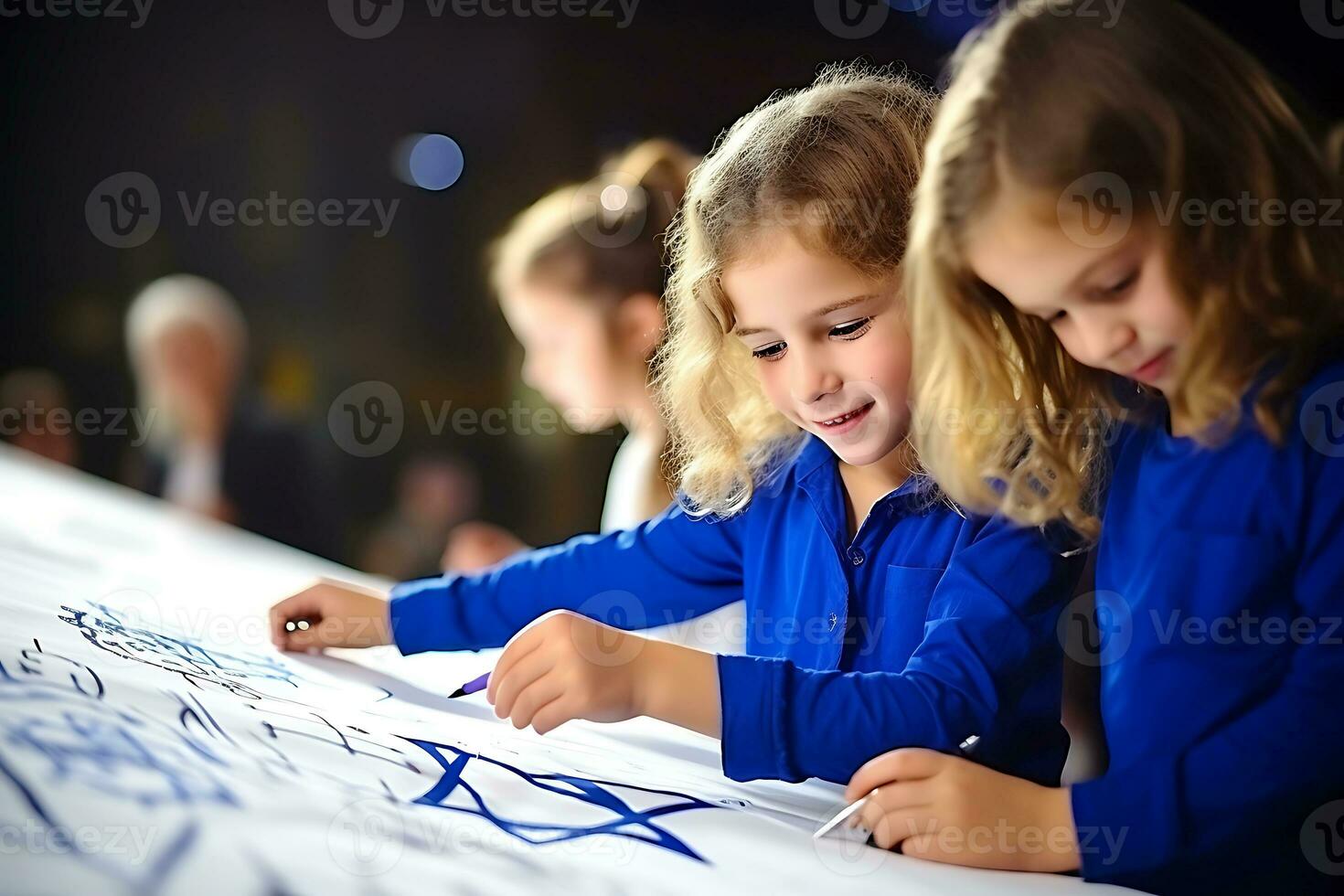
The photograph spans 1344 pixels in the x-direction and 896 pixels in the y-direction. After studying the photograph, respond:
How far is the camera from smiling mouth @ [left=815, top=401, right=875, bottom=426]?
76 cm

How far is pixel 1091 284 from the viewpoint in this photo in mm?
577

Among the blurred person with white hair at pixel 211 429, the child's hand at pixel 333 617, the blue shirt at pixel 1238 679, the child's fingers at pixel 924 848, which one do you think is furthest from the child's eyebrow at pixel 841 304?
the blurred person with white hair at pixel 211 429

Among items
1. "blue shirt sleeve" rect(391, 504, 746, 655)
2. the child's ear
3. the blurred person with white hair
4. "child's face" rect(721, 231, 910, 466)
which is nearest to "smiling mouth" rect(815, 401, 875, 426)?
"child's face" rect(721, 231, 910, 466)

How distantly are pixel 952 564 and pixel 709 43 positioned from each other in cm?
243

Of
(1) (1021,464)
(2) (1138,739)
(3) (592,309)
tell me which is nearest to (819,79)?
(1) (1021,464)

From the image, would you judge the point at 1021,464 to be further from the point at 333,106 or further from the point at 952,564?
the point at 333,106

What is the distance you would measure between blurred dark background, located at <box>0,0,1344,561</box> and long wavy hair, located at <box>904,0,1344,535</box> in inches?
116

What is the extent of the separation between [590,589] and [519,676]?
0.28 metres

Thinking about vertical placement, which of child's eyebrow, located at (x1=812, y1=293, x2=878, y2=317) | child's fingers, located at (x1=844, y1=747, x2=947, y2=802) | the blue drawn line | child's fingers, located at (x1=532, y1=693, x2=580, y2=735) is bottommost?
the blue drawn line

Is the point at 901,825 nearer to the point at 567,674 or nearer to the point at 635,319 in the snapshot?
the point at 567,674

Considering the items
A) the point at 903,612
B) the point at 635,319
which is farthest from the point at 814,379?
the point at 635,319

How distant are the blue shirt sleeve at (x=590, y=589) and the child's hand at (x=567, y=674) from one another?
0.27 metres

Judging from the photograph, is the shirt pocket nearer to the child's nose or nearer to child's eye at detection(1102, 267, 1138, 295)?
the child's nose

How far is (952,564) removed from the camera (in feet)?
2.42
